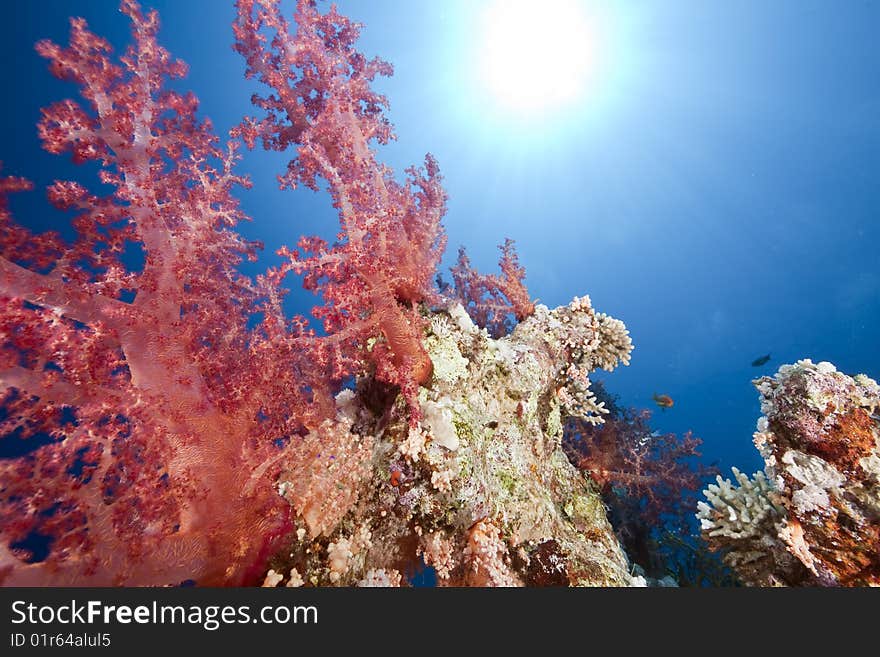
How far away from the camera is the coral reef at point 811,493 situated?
2953mm

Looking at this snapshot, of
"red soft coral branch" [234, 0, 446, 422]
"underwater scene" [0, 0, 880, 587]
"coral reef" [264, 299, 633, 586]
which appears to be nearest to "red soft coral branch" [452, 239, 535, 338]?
"underwater scene" [0, 0, 880, 587]

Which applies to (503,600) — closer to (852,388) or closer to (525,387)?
(525,387)

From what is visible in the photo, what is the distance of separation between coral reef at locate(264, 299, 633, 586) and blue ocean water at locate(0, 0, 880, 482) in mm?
55585

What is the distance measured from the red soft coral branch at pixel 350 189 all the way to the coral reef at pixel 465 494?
44 centimetres

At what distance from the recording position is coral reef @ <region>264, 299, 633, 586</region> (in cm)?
306

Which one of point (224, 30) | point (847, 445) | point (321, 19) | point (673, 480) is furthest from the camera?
point (224, 30)

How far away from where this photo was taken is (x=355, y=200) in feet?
10.9

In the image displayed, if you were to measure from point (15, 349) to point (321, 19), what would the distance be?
4176 millimetres

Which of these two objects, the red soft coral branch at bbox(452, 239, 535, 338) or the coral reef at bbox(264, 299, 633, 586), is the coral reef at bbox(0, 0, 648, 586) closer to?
the coral reef at bbox(264, 299, 633, 586)

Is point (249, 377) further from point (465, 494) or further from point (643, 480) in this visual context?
point (643, 480)

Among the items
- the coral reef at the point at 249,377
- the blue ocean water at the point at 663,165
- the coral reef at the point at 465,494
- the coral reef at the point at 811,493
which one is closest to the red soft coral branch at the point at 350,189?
the coral reef at the point at 249,377

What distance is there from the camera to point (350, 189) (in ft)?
10.8

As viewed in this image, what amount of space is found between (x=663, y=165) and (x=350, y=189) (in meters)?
108

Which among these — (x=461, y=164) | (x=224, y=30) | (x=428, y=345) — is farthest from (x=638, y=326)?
(x=428, y=345)
